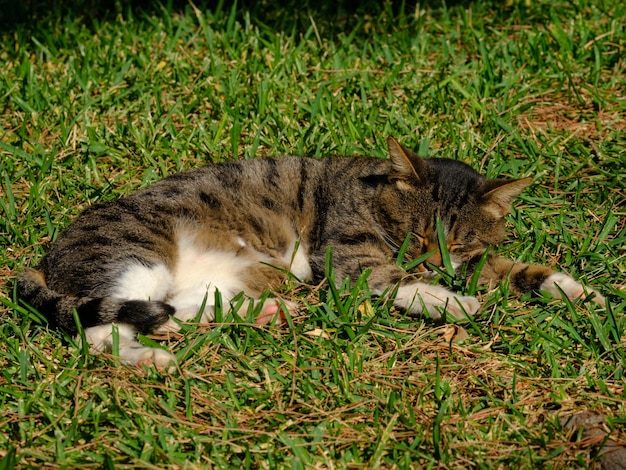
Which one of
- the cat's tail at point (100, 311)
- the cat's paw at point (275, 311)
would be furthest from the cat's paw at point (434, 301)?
the cat's tail at point (100, 311)

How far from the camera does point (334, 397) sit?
304 cm

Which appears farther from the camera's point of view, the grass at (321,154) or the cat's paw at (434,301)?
the cat's paw at (434,301)

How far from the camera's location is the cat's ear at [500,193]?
3791 millimetres

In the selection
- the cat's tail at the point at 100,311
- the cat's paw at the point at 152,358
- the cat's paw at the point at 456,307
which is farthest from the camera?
the cat's paw at the point at 456,307

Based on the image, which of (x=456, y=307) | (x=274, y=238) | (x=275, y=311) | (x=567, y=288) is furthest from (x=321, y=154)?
(x=567, y=288)

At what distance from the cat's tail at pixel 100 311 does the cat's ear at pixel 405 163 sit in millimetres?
1370

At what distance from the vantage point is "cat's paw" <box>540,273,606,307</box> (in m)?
3.60

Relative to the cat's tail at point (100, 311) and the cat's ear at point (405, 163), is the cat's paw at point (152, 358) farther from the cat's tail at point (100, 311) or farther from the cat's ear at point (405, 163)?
the cat's ear at point (405, 163)

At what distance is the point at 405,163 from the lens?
3898 mm

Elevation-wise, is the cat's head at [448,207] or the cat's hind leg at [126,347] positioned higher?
the cat's head at [448,207]

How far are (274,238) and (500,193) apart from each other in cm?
119

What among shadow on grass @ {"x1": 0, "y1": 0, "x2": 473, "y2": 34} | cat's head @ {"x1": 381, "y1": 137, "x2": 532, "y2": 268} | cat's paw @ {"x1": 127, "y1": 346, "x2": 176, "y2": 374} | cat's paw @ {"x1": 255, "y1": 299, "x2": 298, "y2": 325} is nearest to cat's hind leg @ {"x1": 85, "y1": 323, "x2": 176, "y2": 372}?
cat's paw @ {"x1": 127, "y1": 346, "x2": 176, "y2": 374}

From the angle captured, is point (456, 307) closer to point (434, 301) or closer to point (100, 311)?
point (434, 301)

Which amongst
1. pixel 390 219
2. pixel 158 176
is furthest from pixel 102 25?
pixel 390 219
